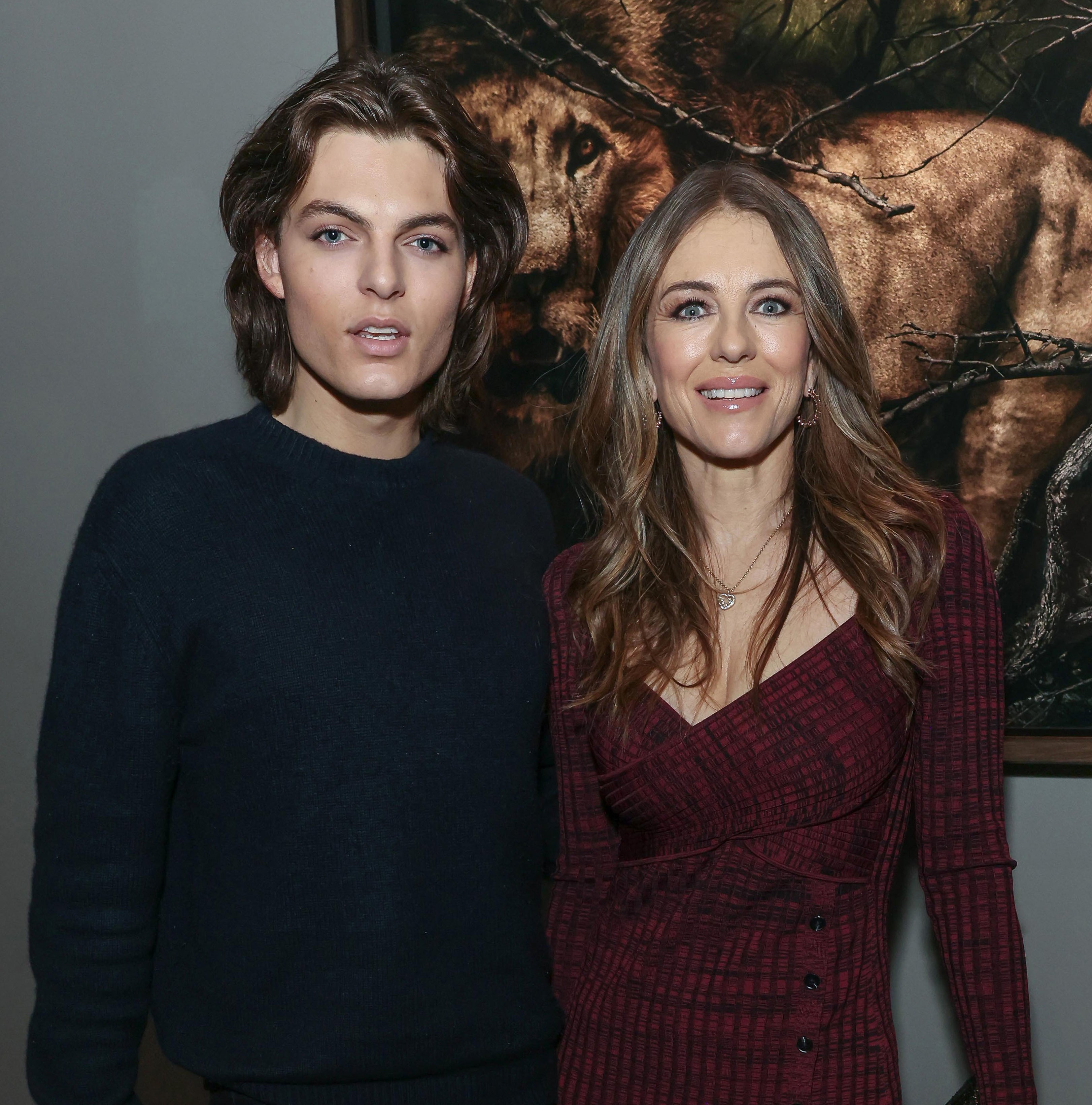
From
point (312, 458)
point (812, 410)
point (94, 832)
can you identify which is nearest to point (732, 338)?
point (812, 410)

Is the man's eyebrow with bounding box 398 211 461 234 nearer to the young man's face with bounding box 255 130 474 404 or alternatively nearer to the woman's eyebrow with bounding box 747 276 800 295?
the young man's face with bounding box 255 130 474 404

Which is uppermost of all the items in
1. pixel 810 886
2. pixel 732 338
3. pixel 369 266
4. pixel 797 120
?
pixel 797 120

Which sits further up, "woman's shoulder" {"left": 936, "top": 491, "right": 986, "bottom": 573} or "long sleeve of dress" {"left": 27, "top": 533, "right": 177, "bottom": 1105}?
"woman's shoulder" {"left": 936, "top": 491, "right": 986, "bottom": 573}

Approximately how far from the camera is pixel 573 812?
1762mm

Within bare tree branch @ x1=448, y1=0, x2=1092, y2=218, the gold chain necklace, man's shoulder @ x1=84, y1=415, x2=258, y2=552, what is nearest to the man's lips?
man's shoulder @ x1=84, y1=415, x2=258, y2=552

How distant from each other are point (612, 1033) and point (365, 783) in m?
0.49

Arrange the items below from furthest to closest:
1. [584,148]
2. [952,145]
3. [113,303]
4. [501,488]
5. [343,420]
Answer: [113,303]
[584,148]
[952,145]
[501,488]
[343,420]

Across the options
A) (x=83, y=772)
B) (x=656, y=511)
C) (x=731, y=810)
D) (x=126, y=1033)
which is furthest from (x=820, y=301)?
(x=126, y=1033)

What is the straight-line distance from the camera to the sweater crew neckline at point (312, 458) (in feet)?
5.21

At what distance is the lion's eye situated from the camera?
215 centimetres

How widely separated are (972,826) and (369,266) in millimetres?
1082

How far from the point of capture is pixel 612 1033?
1550 millimetres

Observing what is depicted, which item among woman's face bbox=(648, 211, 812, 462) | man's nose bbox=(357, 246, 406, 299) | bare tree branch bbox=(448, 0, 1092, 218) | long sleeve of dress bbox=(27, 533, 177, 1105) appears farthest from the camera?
bare tree branch bbox=(448, 0, 1092, 218)

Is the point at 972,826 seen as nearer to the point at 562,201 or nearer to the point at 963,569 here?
the point at 963,569
